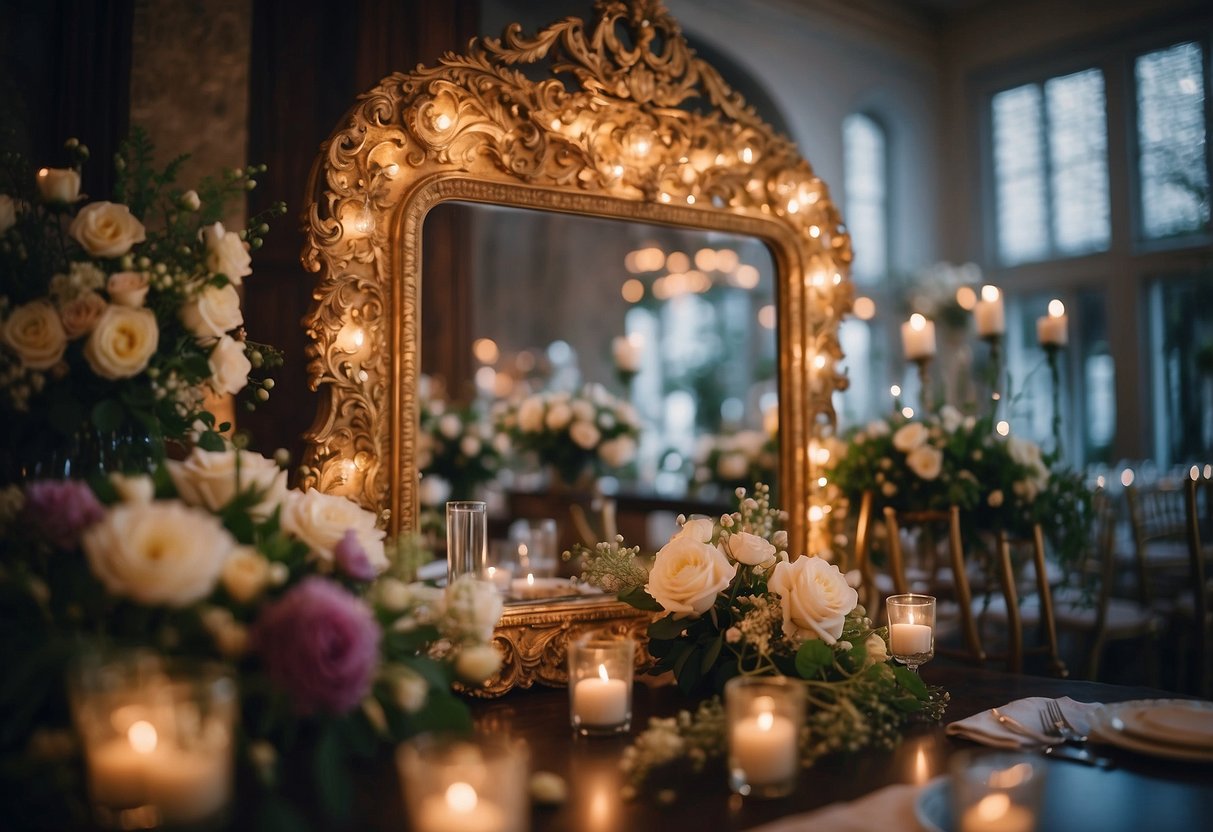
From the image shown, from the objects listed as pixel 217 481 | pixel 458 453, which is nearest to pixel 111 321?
pixel 217 481

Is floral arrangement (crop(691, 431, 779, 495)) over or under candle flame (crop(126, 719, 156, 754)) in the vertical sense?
over

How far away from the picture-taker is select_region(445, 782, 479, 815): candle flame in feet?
3.44

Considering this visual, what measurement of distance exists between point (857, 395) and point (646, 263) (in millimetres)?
2289

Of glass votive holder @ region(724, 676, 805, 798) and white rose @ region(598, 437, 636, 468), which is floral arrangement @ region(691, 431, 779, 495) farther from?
glass votive holder @ region(724, 676, 805, 798)

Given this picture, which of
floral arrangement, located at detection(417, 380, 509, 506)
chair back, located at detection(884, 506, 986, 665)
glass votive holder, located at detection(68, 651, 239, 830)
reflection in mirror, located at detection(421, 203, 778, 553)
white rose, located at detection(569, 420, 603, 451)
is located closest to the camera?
glass votive holder, located at detection(68, 651, 239, 830)

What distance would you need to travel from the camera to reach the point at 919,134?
29.9 ft

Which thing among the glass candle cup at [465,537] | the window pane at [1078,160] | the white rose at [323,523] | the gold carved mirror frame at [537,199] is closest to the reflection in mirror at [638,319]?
the window pane at [1078,160]

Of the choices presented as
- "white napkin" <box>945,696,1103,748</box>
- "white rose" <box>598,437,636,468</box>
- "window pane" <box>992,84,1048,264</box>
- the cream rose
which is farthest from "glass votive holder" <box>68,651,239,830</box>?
"window pane" <box>992,84,1048,264</box>

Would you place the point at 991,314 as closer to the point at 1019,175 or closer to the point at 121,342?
the point at 121,342

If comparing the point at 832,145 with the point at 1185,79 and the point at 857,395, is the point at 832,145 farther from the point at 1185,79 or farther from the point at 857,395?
the point at 1185,79

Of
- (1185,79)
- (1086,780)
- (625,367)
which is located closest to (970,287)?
(1185,79)

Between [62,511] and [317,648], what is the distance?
0.42 m

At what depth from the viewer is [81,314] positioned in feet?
5.03

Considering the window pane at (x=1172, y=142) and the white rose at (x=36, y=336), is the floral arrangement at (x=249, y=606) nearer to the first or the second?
the white rose at (x=36, y=336)
